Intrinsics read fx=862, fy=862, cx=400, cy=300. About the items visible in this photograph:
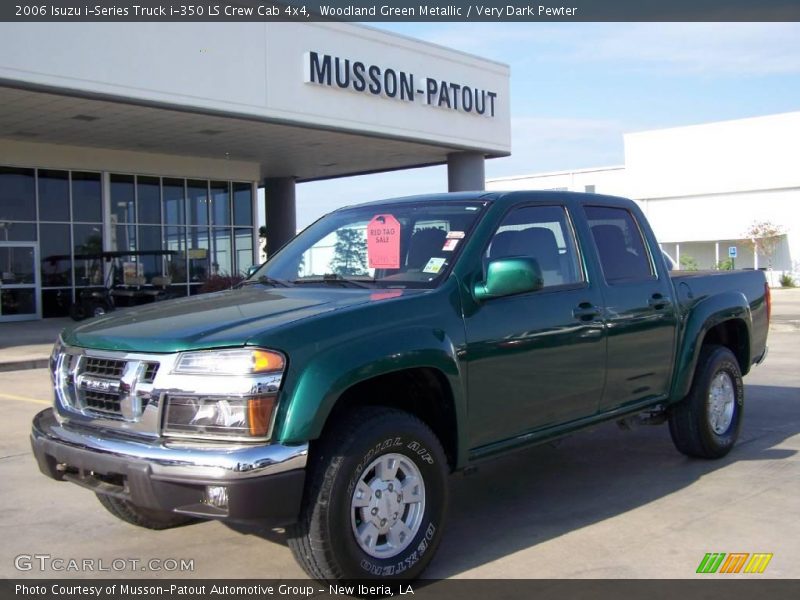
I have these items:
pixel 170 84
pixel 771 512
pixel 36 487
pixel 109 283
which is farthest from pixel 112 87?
pixel 771 512

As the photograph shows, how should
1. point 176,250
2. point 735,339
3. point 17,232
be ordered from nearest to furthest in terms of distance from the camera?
point 735,339 < point 17,232 < point 176,250

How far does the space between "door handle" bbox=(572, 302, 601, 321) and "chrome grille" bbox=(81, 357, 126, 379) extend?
2629 millimetres

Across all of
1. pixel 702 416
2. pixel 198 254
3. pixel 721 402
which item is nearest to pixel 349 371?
pixel 702 416

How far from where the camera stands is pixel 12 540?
504cm

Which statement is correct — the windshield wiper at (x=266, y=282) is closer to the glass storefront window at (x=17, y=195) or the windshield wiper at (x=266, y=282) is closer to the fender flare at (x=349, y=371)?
the fender flare at (x=349, y=371)

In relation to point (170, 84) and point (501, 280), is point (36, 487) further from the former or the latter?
point (170, 84)

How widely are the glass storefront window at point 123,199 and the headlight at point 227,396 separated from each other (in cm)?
2323

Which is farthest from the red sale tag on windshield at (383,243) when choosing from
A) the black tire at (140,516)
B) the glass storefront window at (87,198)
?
the glass storefront window at (87,198)

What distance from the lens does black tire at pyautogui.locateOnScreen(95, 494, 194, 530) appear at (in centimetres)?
496

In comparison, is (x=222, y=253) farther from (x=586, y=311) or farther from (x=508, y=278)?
(x=508, y=278)

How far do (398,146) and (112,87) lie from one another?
10.5 metres

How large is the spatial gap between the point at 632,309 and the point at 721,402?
5.36 ft

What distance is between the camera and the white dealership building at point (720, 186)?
152 ft

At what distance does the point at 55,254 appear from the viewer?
24375 millimetres
